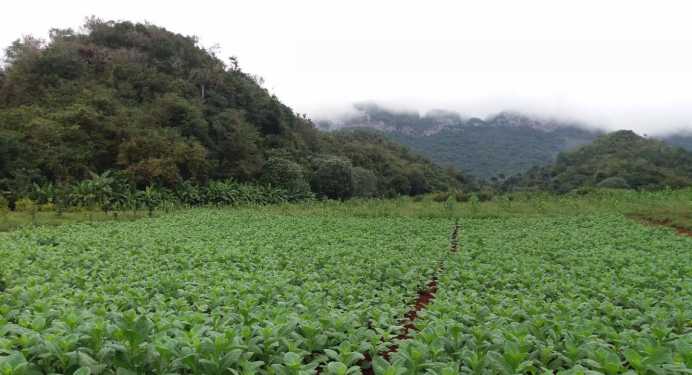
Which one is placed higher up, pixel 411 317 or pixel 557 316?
pixel 557 316

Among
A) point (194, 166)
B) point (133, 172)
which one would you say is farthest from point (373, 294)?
point (194, 166)

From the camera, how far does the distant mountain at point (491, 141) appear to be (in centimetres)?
12900

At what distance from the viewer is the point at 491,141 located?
14612 centimetres

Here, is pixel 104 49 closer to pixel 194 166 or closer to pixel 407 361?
pixel 194 166

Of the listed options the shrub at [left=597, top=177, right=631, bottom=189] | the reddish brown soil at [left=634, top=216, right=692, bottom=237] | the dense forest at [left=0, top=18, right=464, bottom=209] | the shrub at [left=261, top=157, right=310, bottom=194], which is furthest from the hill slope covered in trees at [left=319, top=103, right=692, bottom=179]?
the reddish brown soil at [left=634, top=216, right=692, bottom=237]

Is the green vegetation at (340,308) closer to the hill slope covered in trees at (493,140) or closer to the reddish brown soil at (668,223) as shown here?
the reddish brown soil at (668,223)

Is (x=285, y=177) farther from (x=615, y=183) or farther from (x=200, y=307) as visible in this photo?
(x=200, y=307)

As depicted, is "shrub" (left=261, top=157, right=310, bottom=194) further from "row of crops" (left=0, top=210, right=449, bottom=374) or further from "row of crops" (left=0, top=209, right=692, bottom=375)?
"row of crops" (left=0, top=209, right=692, bottom=375)

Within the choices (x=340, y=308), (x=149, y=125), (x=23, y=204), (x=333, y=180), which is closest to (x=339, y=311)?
(x=340, y=308)

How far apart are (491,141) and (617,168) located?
8222 cm

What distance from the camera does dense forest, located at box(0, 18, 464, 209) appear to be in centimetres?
3775

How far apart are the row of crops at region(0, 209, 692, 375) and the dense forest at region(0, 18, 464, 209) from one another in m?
27.7

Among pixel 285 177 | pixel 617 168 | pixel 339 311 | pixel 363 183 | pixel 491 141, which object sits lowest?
pixel 339 311

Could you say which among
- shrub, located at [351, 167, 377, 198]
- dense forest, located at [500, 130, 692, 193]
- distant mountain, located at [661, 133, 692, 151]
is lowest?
shrub, located at [351, 167, 377, 198]
